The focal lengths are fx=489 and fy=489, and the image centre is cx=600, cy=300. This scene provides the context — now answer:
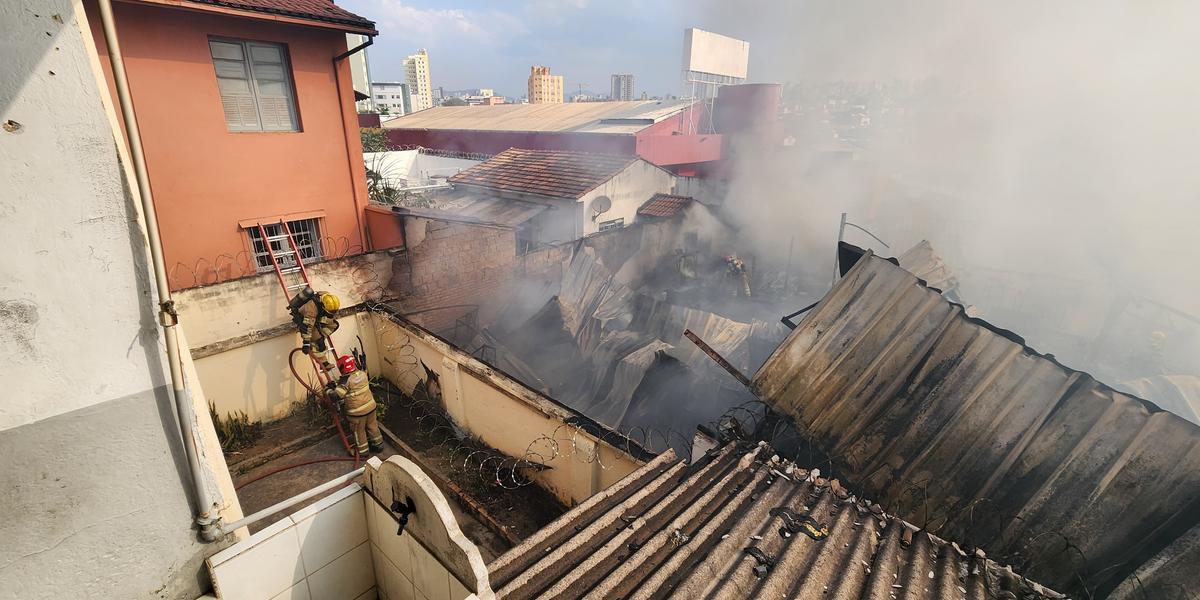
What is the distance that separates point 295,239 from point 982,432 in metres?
10.6

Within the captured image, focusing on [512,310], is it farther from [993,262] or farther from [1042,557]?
[993,262]

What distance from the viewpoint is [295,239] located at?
30.8 feet

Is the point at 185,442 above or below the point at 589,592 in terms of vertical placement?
above

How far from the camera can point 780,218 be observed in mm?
19688

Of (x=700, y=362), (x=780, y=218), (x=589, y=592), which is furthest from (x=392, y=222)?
(x=780, y=218)

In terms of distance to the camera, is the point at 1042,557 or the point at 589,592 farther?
the point at 1042,557

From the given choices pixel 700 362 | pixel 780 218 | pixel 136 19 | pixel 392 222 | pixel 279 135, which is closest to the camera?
pixel 700 362

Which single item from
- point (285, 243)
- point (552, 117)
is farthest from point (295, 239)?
point (552, 117)

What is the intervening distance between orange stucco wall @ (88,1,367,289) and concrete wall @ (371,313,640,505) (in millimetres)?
3089

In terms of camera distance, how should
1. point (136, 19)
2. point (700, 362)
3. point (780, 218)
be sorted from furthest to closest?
point (780, 218) → point (136, 19) → point (700, 362)

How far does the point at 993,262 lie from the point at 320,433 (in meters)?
18.2

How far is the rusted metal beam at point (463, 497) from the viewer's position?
5.36m

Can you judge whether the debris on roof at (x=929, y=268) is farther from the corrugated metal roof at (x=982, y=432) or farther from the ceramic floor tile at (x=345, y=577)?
the ceramic floor tile at (x=345, y=577)

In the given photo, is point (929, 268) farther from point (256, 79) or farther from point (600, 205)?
point (256, 79)
